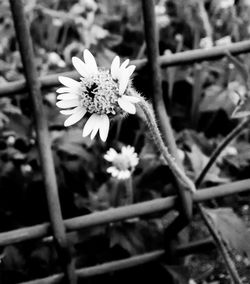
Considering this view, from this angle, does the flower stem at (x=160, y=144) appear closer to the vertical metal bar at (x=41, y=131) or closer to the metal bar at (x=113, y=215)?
the metal bar at (x=113, y=215)

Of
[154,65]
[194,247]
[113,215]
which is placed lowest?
[194,247]

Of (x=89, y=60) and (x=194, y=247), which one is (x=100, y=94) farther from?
(x=194, y=247)

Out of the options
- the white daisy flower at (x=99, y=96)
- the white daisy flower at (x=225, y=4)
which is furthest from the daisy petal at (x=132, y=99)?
the white daisy flower at (x=225, y=4)

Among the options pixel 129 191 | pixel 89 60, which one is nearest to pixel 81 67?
pixel 89 60

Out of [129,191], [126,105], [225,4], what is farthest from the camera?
[225,4]

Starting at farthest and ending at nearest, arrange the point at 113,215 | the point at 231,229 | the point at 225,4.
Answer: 1. the point at 225,4
2. the point at 231,229
3. the point at 113,215

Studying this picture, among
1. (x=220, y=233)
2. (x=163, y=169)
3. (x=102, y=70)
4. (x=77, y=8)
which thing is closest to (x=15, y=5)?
(x=102, y=70)

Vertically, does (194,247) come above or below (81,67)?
below
